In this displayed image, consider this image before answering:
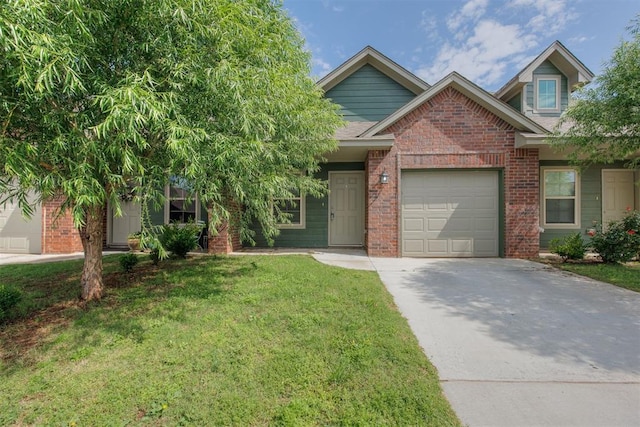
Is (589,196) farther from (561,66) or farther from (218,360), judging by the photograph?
(218,360)

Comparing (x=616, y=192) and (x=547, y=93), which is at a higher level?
(x=547, y=93)

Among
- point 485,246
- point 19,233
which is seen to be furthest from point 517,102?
point 19,233

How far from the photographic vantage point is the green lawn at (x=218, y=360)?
6.89ft

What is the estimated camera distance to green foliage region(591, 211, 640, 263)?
6570 millimetres

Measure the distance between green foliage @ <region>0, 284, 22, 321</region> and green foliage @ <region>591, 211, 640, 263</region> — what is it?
36.3 feet

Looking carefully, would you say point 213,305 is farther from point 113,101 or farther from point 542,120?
point 542,120

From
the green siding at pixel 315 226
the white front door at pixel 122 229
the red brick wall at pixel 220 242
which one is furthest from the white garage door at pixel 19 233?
the green siding at pixel 315 226

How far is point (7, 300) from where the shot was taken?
360 centimetres

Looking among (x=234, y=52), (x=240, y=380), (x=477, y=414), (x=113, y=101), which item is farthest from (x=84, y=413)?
(x=234, y=52)

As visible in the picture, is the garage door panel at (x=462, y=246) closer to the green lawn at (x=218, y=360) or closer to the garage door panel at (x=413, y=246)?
the garage door panel at (x=413, y=246)

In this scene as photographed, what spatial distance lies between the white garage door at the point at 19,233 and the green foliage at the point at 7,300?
6.09m

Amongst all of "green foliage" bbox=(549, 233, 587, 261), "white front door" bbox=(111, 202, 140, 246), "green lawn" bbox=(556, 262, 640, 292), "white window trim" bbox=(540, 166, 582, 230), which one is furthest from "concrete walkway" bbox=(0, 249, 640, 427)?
"white front door" bbox=(111, 202, 140, 246)

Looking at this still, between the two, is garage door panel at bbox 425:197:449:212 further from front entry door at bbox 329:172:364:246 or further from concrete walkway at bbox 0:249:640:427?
concrete walkway at bbox 0:249:640:427

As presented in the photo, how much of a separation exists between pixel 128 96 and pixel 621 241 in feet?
31.9
